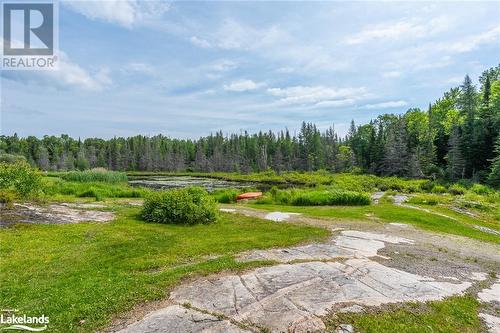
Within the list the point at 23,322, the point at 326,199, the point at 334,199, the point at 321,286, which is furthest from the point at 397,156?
the point at 23,322

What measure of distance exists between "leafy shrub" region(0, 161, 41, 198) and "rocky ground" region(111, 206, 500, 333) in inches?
505

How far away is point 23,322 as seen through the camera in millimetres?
5484

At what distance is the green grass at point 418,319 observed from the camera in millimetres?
5645

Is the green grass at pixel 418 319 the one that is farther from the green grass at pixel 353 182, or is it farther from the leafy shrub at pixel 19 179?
the green grass at pixel 353 182

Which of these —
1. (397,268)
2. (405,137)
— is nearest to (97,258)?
(397,268)

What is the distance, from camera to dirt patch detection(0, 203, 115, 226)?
1246 cm

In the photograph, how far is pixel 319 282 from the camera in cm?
750

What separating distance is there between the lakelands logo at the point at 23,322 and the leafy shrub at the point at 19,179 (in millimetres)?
12453

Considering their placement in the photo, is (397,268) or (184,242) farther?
(184,242)

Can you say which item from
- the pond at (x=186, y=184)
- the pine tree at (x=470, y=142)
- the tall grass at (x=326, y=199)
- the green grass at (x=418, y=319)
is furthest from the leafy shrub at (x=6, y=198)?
the pine tree at (x=470, y=142)

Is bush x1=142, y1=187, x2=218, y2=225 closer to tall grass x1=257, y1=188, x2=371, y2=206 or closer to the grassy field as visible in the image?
the grassy field

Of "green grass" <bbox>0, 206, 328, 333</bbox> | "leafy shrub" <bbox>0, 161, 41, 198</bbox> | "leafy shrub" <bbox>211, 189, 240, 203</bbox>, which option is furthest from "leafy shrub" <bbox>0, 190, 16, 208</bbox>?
"leafy shrub" <bbox>211, 189, 240, 203</bbox>

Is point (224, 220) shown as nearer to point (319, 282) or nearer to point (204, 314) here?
point (319, 282)

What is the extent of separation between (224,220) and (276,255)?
19.0ft
